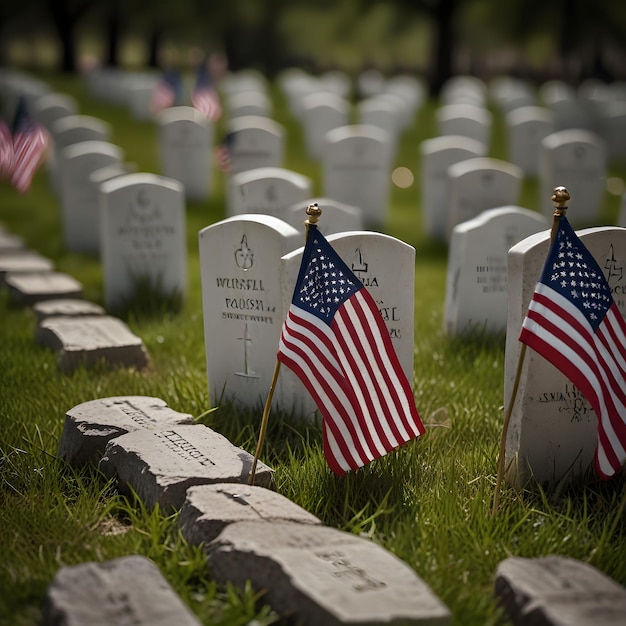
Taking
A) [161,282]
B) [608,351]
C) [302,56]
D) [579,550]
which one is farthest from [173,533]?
[302,56]

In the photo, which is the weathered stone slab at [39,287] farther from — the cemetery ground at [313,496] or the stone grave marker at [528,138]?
the stone grave marker at [528,138]

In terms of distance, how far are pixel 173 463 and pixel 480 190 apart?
6.40 m

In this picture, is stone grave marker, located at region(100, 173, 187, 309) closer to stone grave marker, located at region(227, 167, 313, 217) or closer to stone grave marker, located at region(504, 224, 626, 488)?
stone grave marker, located at region(227, 167, 313, 217)

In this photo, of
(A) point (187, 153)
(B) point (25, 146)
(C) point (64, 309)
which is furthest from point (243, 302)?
(A) point (187, 153)

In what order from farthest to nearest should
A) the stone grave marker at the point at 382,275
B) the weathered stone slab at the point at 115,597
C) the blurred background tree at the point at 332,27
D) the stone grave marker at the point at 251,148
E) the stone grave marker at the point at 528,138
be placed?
the blurred background tree at the point at 332,27, the stone grave marker at the point at 528,138, the stone grave marker at the point at 251,148, the stone grave marker at the point at 382,275, the weathered stone slab at the point at 115,597

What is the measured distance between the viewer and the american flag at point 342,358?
4828 millimetres

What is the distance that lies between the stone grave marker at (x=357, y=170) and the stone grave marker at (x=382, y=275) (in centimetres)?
768

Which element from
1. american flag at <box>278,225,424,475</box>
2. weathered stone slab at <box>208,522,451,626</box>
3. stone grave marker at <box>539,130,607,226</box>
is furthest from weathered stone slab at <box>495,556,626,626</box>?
stone grave marker at <box>539,130,607,226</box>

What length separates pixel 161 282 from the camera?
9.36m

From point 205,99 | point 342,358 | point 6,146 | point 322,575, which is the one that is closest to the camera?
point 322,575

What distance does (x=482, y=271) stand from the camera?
26.9ft

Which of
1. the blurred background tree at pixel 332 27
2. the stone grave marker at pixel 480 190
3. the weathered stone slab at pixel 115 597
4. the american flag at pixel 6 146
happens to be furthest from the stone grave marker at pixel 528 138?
the weathered stone slab at pixel 115 597

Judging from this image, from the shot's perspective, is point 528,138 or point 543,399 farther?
point 528,138

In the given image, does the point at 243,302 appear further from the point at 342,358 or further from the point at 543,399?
the point at 543,399
